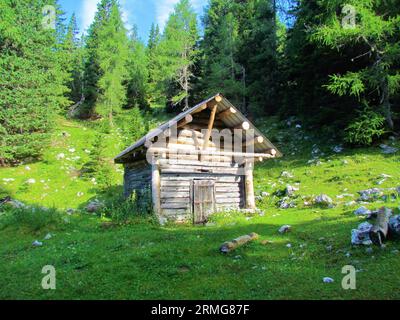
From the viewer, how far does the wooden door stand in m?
15.7

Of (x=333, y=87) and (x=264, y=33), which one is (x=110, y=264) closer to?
(x=333, y=87)

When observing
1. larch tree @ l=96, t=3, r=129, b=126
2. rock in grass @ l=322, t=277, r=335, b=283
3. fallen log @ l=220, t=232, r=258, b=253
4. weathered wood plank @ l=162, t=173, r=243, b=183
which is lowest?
rock in grass @ l=322, t=277, r=335, b=283

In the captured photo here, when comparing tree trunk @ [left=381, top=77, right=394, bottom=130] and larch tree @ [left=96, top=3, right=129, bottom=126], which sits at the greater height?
larch tree @ [left=96, top=3, right=129, bottom=126]

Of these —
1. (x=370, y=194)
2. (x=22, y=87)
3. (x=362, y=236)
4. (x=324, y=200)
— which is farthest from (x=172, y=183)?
(x=22, y=87)

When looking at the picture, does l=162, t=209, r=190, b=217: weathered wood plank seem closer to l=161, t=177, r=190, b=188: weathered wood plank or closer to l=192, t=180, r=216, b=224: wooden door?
l=192, t=180, r=216, b=224: wooden door

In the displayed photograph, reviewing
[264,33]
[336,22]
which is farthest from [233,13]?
[336,22]

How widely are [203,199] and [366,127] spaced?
12.3 m

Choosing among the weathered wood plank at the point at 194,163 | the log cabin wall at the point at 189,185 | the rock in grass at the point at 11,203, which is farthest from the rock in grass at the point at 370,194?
the rock in grass at the point at 11,203

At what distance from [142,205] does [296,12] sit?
2244cm

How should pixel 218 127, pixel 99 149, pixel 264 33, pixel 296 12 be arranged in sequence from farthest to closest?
pixel 264 33 → pixel 296 12 → pixel 99 149 → pixel 218 127

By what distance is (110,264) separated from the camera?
332 inches

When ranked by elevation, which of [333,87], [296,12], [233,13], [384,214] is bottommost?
[384,214]

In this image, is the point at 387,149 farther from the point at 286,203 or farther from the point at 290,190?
the point at 286,203

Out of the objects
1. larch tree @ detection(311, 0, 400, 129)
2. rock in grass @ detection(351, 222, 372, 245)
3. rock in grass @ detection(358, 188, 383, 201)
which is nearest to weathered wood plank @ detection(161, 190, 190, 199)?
rock in grass @ detection(358, 188, 383, 201)
